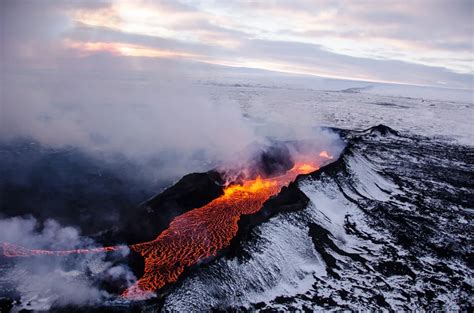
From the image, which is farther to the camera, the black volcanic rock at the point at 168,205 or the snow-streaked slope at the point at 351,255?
the black volcanic rock at the point at 168,205

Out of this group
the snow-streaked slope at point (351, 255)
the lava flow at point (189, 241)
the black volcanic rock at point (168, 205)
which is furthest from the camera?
the black volcanic rock at point (168, 205)

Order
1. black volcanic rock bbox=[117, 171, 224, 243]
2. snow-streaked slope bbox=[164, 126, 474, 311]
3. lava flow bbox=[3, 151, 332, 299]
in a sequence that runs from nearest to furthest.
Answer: snow-streaked slope bbox=[164, 126, 474, 311] < lava flow bbox=[3, 151, 332, 299] < black volcanic rock bbox=[117, 171, 224, 243]

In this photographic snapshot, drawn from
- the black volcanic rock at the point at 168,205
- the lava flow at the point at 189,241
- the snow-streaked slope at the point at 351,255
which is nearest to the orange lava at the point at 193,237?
the lava flow at the point at 189,241

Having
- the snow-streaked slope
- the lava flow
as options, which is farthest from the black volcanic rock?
the snow-streaked slope

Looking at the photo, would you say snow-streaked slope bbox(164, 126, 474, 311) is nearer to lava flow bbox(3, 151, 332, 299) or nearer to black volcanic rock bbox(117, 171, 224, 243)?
lava flow bbox(3, 151, 332, 299)

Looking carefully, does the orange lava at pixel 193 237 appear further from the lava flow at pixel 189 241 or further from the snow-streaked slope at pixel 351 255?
the snow-streaked slope at pixel 351 255

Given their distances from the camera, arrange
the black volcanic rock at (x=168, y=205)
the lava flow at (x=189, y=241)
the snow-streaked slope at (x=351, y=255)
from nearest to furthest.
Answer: the snow-streaked slope at (x=351, y=255)
the lava flow at (x=189, y=241)
the black volcanic rock at (x=168, y=205)

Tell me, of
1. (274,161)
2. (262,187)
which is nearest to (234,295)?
(262,187)
